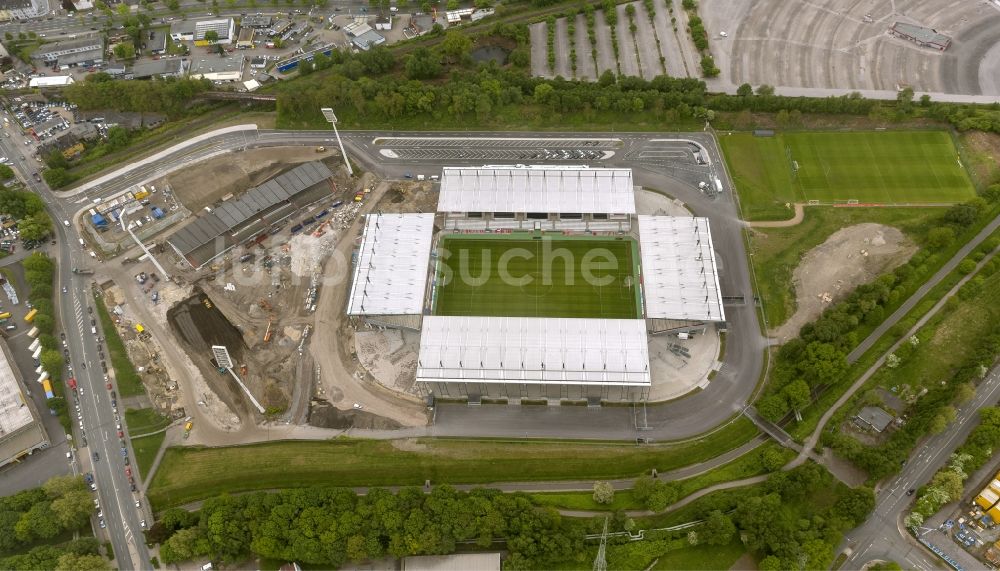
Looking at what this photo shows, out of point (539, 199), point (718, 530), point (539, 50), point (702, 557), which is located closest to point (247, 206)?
point (539, 199)

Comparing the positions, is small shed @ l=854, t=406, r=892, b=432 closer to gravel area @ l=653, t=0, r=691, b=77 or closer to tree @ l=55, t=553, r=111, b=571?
gravel area @ l=653, t=0, r=691, b=77

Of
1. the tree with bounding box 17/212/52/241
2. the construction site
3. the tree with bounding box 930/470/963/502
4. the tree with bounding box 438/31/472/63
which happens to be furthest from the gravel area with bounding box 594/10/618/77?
the tree with bounding box 17/212/52/241

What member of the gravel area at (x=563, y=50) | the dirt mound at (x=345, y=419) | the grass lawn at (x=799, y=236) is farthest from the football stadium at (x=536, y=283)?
the gravel area at (x=563, y=50)

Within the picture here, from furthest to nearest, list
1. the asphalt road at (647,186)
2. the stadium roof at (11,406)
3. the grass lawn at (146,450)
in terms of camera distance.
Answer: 1. the asphalt road at (647,186)
2. the grass lawn at (146,450)
3. the stadium roof at (11,406)

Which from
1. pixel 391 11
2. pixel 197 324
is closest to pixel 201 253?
pixel 197 324

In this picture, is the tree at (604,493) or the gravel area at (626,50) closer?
the tree at (604,493)

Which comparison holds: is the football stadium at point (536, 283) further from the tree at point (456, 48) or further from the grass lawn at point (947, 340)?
the tree at point (456, 48)

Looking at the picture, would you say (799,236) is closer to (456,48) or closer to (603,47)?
(603,47)

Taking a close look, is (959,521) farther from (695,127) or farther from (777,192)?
(695,127)
